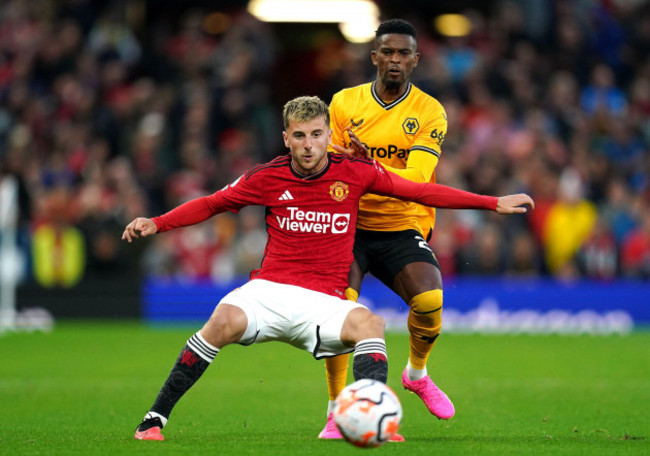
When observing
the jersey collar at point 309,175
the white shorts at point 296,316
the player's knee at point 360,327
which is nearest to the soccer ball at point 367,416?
the player's knee at point 360,327

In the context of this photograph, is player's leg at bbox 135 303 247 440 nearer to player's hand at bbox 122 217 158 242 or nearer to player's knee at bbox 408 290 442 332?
player's hand at bbox 122 217 158 242

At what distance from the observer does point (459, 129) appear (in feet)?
62.3

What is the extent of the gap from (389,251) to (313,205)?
43.0 inches

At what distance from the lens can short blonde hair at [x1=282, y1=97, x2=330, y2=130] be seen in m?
6.93

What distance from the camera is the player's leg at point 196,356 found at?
22.3 feet

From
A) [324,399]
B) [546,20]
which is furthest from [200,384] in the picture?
[546,20]

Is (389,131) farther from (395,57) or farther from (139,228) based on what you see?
(139,228)

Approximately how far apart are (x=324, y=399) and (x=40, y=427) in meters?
2.90

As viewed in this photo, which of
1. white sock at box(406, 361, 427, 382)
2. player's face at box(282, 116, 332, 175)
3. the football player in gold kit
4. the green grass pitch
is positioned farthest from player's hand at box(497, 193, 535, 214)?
white sock at box(406, 361, 427, 382)

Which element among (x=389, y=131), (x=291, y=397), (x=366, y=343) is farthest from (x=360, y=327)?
(x=291, y=397)

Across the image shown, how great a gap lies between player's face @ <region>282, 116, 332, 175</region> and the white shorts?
81 cm

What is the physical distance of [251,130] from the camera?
19422mm

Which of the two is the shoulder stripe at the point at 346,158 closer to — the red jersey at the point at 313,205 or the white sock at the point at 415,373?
the red jersey at the point at 313,205

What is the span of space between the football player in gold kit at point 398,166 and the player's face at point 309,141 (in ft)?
2.47
